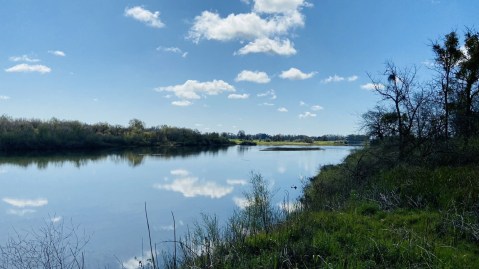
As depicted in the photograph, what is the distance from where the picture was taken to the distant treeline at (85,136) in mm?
63969

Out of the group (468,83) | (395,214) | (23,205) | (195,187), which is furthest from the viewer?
(195,187)

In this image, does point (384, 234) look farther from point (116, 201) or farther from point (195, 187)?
point (195, 187)

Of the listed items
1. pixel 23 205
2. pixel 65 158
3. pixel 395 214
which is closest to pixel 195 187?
pixel 23 205

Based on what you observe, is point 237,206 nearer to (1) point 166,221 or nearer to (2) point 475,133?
(1) point 166,221

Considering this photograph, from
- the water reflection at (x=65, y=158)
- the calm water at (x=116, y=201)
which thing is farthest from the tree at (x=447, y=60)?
the water reflection at (x=65, y=158)

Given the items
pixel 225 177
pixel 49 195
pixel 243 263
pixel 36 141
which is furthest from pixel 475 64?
pixel 36 141

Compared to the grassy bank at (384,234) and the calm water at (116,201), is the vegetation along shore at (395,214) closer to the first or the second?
the grassy bank at (384,234)

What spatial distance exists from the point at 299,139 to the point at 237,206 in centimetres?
15192

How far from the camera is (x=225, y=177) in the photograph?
2964 cm

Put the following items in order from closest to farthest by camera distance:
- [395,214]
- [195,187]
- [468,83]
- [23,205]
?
[395,214], [468,83], [23,205], [195,187]

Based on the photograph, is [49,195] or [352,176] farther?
[49,195]

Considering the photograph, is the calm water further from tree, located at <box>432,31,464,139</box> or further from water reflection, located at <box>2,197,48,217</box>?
tree, located at <box>432,31,464,139</box>

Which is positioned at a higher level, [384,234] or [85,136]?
[85,136]

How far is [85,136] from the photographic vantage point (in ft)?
243
